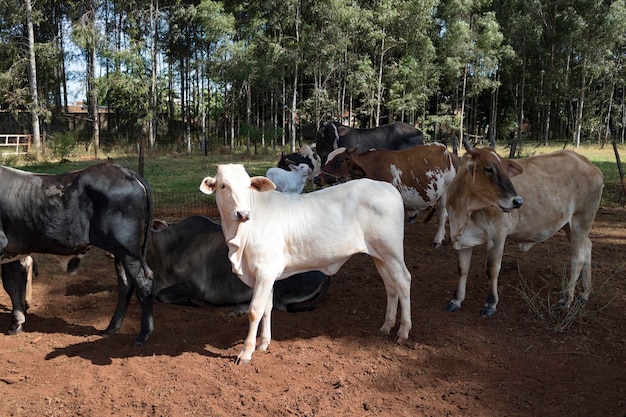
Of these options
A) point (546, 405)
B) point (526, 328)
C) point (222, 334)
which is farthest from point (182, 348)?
point (526, 328)

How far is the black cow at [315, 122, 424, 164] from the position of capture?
12336 mm

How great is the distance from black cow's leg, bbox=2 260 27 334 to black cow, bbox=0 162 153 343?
465 mm

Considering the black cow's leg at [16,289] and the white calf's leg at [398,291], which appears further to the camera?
the black cow's leg at [16,289]

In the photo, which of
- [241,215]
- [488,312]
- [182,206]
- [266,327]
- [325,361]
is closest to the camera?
[241,215]

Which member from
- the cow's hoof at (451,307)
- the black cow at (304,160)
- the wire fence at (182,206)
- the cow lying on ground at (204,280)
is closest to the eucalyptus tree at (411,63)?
the black cow at (304,160)

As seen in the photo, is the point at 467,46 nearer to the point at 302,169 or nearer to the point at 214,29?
the point at 214,29

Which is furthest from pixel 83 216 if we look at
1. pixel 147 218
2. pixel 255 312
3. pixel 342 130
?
pixel 342 130

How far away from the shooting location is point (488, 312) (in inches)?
219

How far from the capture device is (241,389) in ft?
13.1

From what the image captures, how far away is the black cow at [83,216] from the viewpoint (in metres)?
4.73

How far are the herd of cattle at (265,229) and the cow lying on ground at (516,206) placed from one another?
0.01 m

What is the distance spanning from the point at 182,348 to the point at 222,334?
465 mm

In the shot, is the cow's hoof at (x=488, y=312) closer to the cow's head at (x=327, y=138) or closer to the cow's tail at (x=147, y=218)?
the cow's tail at (x=147, y=218)

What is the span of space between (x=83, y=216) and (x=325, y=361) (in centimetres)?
261
